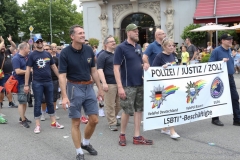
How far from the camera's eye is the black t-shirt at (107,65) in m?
6.61

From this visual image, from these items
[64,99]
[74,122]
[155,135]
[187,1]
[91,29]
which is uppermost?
[187,1]

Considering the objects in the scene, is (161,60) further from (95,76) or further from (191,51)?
(191,51)

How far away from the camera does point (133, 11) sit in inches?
997

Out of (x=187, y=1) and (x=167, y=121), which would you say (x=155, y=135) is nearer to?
(x=167, y=121)

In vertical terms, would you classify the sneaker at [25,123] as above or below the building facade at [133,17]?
below

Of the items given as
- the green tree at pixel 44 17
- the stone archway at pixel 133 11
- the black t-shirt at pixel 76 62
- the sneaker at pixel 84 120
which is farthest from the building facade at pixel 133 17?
the green tree at pixel 44 17

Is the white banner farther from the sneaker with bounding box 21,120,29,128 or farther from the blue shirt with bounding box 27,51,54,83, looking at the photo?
the sneaker with bounding box 21,120,29,128

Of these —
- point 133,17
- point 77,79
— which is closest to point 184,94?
point 77,79

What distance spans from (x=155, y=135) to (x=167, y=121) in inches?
20.7

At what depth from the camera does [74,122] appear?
4516 millimetres

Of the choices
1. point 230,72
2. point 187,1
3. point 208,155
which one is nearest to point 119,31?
point 187,1

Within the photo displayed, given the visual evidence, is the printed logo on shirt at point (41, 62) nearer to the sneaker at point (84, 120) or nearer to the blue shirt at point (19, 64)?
the blue shirt at point (19, 64)

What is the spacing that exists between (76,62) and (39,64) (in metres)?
2.18

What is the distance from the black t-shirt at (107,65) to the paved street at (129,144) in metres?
1.03
